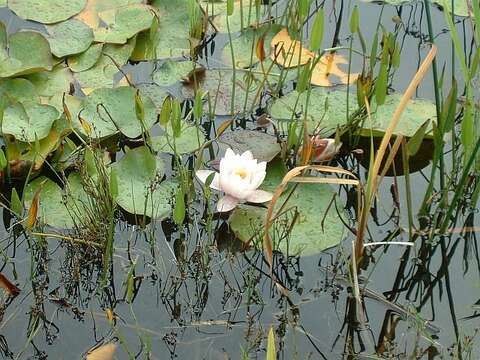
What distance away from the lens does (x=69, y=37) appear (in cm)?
275

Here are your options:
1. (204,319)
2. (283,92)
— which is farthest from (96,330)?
(283,92)

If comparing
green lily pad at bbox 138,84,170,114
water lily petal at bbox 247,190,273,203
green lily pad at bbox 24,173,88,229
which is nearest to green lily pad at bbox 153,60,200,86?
green lily pad at bbox 138,84,170,114

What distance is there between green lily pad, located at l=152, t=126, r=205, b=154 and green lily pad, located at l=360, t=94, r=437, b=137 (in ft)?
1.58

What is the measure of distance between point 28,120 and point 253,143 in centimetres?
63

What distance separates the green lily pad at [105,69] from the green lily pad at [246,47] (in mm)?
313

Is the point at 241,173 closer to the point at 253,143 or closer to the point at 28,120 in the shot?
the point at 253,143

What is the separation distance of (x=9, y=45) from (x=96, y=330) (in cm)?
111

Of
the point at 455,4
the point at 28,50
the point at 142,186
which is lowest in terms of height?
the point at 142,186

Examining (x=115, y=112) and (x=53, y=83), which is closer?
(x=115, y=112)

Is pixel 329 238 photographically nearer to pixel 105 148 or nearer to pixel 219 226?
pixel 219 226

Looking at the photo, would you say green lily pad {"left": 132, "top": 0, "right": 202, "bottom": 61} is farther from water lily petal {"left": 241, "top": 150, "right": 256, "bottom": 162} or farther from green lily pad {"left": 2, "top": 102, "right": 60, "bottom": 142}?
water lily petal {"left": 241, "top": 150, "right": 256, "bottom": 162}

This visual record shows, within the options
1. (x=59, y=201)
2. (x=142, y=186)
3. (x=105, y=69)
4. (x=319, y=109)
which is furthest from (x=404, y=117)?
(x=59, y=201)

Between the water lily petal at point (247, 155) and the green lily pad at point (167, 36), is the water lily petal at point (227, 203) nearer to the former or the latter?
the water lily petal at point (247, 155)

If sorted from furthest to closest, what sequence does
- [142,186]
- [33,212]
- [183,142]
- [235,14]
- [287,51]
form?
1. [235,14]
2. [287,51]
3. [183,142]
4. [142,186]
5. [33,212]
